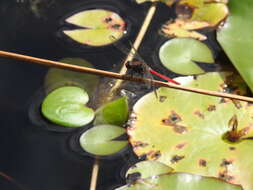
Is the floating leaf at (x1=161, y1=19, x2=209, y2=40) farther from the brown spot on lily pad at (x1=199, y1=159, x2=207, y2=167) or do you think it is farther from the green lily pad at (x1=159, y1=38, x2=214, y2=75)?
the brown spot on lily pad at (x1=199, y1=159, x2=207, y2=167)

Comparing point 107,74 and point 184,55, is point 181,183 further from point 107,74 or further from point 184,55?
point 184,55

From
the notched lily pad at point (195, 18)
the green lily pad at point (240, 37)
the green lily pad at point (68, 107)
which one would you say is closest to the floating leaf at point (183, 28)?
the notched lily pad at point (195, 18)

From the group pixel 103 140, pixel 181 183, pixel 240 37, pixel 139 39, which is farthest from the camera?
pixel 139 39

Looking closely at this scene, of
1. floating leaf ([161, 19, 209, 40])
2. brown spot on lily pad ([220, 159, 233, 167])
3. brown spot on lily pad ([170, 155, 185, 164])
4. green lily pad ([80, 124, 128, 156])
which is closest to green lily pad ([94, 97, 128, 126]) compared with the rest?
green lily pad ([80, 124, 128, 156])

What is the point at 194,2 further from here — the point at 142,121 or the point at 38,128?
the point at 38,128

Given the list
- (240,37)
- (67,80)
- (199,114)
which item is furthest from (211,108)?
(67,80)

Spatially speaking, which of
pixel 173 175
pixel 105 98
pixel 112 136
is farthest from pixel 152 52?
pixel 173 175

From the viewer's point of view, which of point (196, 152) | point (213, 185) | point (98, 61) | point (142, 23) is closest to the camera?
point (213, 185)
